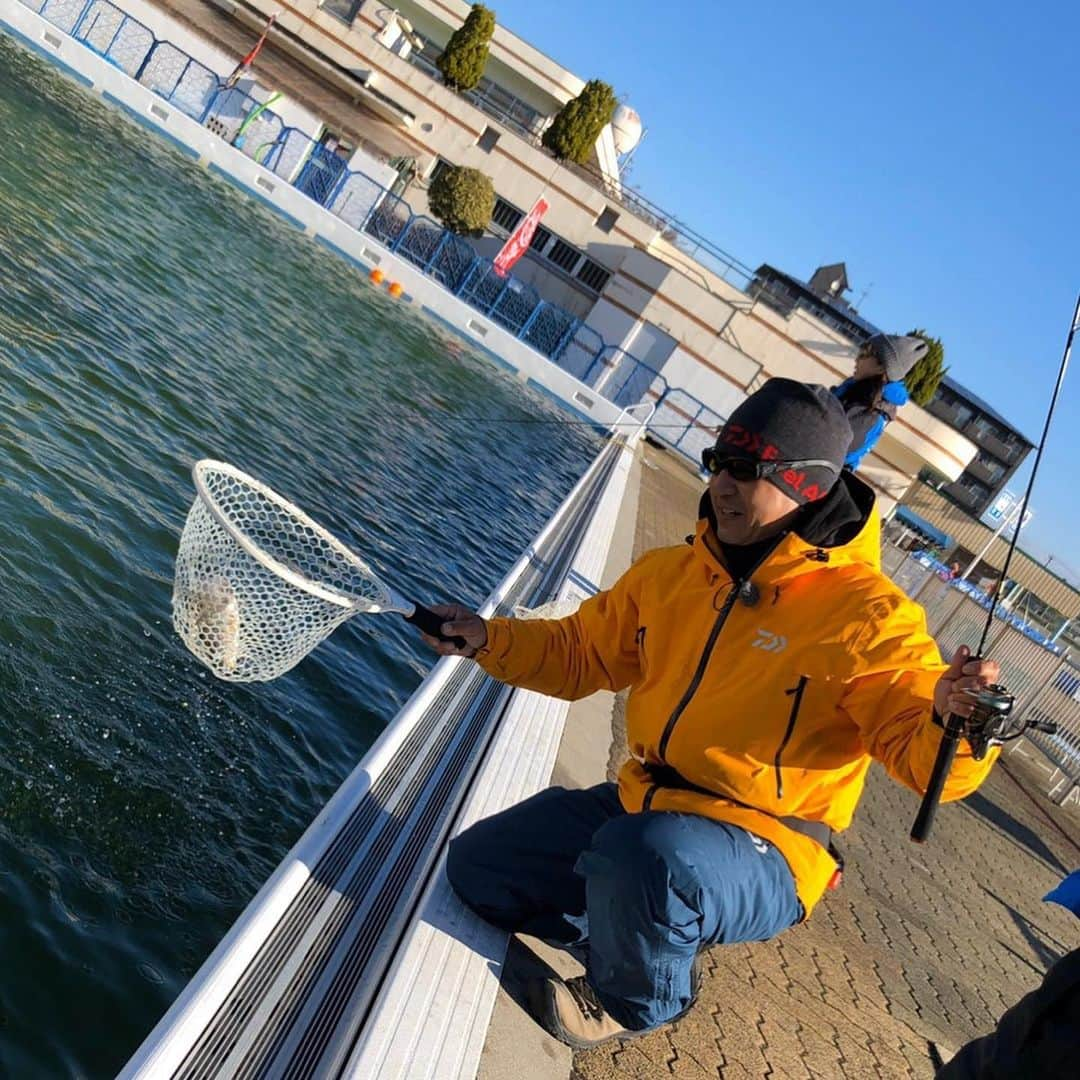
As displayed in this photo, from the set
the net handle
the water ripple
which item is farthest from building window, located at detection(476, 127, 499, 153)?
the net handle

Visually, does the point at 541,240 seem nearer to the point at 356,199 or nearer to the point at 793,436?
the point at 356,199

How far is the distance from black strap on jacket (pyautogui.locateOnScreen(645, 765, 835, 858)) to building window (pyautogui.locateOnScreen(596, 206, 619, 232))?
4453 centimetres

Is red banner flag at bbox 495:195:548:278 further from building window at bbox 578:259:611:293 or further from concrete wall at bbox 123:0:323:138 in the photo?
building window at bbox 578:259:611:293

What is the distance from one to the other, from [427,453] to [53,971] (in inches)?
474

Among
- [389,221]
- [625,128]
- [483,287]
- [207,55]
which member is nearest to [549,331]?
[483,287]

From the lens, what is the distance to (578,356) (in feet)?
123

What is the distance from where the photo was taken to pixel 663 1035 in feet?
14.6

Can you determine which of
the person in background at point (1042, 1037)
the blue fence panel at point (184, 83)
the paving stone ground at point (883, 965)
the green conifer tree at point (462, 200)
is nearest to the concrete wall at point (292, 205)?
the blue fence panel at point (184, 83)

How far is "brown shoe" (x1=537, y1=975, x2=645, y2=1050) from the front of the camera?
12.7 feet

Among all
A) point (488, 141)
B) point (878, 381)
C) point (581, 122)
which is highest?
point (581, 122)

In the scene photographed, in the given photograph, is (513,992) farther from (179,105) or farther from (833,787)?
(179,105)

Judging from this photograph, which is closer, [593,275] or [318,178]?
[318,178]

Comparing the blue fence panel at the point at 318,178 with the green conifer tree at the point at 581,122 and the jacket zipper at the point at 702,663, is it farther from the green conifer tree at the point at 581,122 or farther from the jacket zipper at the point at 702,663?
the jacket zipper at the point at 702,663

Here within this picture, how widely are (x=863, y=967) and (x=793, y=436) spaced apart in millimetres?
4083
